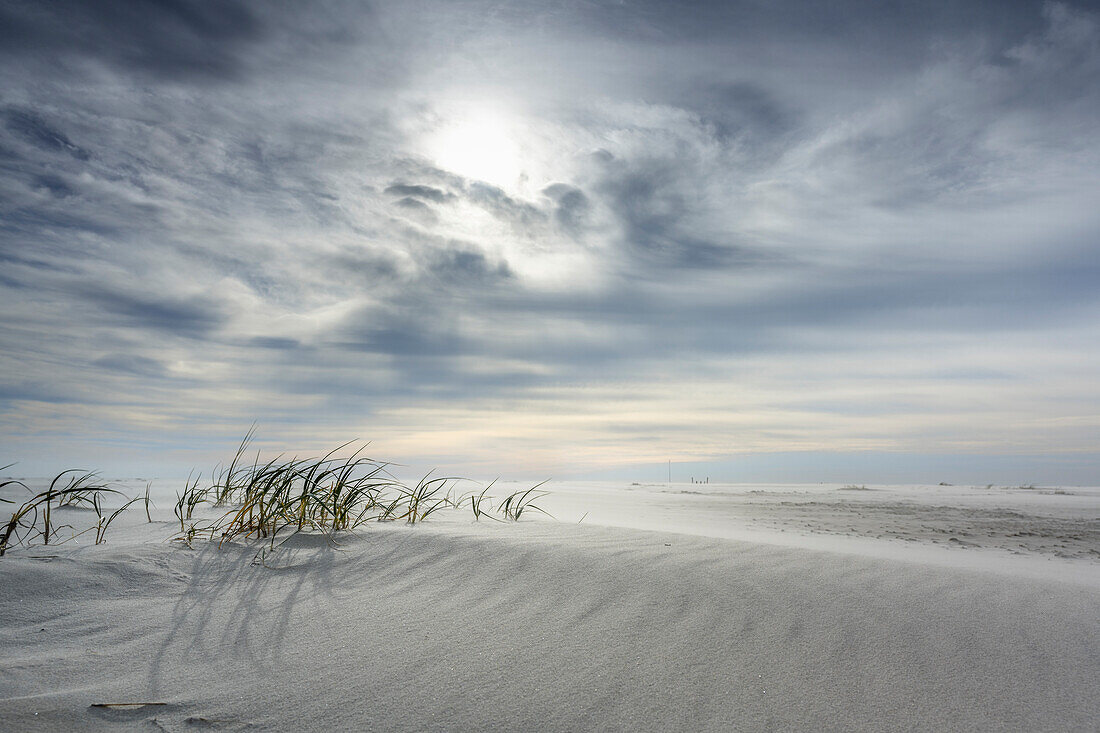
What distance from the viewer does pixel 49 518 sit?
381 centimetres

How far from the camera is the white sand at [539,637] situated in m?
1.80

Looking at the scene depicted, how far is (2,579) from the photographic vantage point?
8.21 feet

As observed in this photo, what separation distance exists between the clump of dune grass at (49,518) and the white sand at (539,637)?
1.25 feet

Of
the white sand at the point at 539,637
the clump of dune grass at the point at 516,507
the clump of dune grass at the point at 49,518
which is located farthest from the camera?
the clump of dune grass at the point at 516,507

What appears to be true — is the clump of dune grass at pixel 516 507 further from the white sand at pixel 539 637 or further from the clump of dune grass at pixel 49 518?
the clump of dune grass at pixel 49 518

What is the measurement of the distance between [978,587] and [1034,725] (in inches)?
45.2

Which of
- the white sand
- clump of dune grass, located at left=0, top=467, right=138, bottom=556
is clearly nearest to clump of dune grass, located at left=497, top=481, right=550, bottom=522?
the white sand

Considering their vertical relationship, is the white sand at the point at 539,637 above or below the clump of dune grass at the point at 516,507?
below

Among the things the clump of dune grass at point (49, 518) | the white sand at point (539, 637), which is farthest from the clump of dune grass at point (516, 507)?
the clump of dune grass at point (49, 518)

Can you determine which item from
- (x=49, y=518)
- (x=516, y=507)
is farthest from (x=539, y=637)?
(x=516, y=507)

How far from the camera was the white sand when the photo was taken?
5.90ft

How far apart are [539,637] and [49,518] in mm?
3568

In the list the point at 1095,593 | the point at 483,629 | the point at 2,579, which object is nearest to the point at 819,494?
the point at 1095,593

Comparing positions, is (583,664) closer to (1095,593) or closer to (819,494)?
(1095,593)
